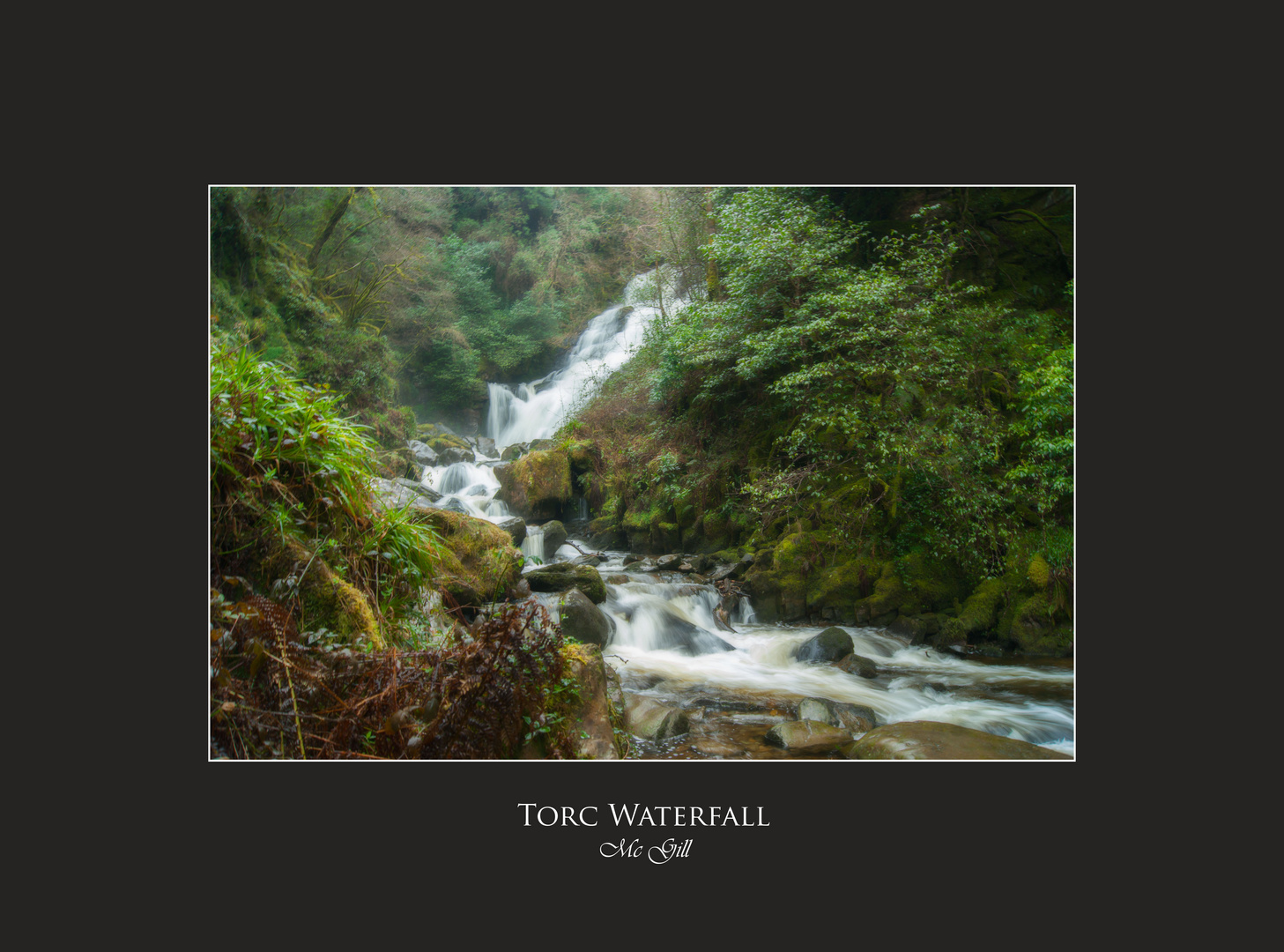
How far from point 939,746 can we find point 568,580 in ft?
12.6

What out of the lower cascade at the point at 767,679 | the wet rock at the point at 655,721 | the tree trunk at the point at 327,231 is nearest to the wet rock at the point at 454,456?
the tree trunk at the point at 327,231

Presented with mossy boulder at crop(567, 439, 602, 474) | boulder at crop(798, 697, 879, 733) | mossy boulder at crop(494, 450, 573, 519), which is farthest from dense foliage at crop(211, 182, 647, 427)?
boulder at crop(798, 697, 879, 733)

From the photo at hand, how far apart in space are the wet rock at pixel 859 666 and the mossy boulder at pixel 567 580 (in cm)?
245

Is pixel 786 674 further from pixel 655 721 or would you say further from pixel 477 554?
pixel 477 554

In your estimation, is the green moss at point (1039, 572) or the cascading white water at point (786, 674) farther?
the green moss at point (1039, 572)

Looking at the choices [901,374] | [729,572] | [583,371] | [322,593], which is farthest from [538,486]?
[322,593]

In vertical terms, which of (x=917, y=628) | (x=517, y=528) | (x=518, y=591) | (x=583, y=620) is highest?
(x=517, y=528)

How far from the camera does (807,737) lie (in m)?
4.02

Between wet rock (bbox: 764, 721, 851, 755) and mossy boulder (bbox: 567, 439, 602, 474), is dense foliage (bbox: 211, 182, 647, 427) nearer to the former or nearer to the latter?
mossy boulder (bbox: 567, 439, 602, 474)

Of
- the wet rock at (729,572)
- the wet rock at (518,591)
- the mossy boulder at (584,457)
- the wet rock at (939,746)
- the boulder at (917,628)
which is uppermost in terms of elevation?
the mossy boulder at (584,457)

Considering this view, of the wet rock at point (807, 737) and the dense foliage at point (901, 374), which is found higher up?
the dense foliage at point (901, 374)

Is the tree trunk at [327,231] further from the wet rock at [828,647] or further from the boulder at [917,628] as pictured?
the boulder at [917,628]

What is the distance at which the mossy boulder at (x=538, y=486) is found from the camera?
9.66m
